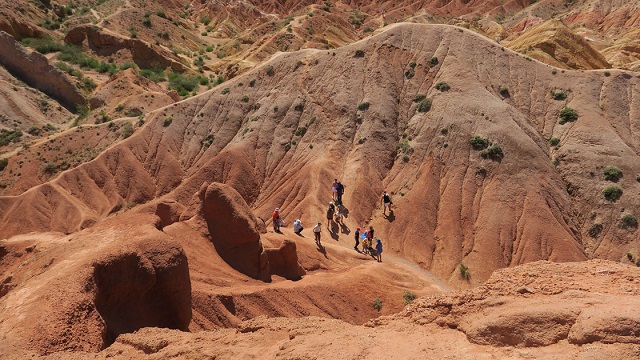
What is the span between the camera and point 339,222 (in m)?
31.2

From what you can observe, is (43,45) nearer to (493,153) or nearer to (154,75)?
(154,75)

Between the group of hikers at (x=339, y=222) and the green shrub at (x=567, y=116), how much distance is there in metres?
14.6

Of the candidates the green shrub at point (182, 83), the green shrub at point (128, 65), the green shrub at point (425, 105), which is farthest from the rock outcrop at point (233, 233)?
the green shrub at point (128, 65)

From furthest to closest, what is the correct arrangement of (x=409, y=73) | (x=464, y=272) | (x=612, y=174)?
1. (x=409, y=73)
2. (x=612, y=174)
3. (x=464, y=272)

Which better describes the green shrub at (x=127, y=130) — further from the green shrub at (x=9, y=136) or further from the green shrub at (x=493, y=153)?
the green shrub at (x=493, y=153)

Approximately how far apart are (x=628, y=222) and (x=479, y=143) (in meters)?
10.2

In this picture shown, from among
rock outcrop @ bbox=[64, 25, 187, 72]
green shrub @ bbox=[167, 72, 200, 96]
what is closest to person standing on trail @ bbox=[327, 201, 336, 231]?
green shrub @ bbox=[167, 72, 200, 96]

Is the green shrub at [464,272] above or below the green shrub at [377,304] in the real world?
below

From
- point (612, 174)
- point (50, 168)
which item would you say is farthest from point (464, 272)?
point (50, 168)

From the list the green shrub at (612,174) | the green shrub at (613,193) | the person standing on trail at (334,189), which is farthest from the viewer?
the person standing on trail at (334,189)

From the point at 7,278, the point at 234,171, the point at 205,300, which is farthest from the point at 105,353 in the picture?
the point at 234,171

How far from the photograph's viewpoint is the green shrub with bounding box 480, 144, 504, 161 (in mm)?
34250

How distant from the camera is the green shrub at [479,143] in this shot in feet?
115

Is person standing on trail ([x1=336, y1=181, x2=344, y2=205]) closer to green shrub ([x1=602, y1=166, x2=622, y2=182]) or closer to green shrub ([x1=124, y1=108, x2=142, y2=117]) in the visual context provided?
green shrub ([x1=602, y1=166, x2=622, y2=182])
